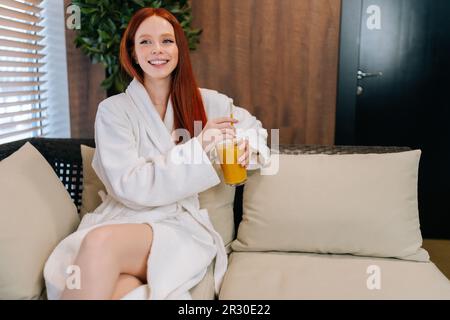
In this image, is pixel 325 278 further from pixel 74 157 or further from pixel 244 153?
pixel 74 157

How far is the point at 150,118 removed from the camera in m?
1.59

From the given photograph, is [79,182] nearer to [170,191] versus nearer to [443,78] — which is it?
[170,191]

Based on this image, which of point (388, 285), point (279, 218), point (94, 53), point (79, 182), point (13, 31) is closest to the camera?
point (388, 285)

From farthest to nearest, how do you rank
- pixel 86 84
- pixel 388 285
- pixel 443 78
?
pixel 443 78 < pixel 86 84 < pixel 388 285

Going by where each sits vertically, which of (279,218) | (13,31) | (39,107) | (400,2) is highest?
(400,2)

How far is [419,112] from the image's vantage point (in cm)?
295

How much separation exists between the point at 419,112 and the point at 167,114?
198cm

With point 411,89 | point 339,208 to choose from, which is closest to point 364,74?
point 411,89

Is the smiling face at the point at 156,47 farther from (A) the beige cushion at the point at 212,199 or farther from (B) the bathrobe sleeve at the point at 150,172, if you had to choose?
(A) the beige cushion at the point at 212,199

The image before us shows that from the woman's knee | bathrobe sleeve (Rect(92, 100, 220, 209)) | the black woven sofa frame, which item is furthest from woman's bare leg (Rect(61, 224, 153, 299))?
the black woven sofa frame

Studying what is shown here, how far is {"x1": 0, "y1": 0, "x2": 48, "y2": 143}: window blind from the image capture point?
2066 millimetres

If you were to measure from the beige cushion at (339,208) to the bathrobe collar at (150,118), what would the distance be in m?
0.36

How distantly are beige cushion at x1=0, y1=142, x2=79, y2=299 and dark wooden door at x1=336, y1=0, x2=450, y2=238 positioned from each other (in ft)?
6.67
